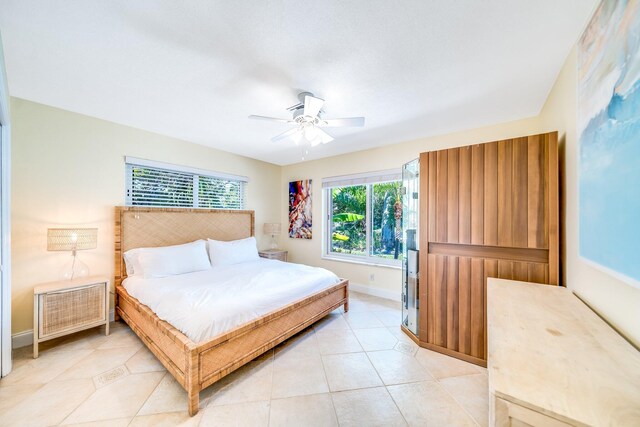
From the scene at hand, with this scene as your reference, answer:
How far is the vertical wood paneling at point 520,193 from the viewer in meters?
1.83

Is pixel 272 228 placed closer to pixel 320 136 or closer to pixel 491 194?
pixel 320 136

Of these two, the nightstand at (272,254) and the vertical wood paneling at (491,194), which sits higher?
the vertical wood paneling at (491,194)

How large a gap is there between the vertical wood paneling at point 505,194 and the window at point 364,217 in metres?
1.72

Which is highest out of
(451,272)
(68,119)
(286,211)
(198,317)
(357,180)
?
(68,119)

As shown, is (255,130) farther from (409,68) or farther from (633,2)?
(633,2)

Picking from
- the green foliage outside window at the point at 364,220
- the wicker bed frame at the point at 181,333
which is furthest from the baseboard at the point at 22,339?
the green foliage outside window at the point at 364,220

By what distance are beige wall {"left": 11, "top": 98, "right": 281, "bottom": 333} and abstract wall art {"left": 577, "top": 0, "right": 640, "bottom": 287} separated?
4.18 meters

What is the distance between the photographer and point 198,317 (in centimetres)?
174

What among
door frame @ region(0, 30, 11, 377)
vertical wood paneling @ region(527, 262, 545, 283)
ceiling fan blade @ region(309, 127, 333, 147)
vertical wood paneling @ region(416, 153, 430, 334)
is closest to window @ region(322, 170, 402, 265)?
vertical wood paneling @ region(416, 153, 430, 334)

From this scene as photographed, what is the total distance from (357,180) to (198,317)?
306cm

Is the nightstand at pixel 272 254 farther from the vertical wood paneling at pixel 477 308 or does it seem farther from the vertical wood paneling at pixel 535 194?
the vertical wood paneling at pixel 535 194

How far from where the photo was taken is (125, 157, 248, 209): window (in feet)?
10.2

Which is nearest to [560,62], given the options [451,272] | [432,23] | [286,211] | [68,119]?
[432,23]

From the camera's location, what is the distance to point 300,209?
4715 mm
